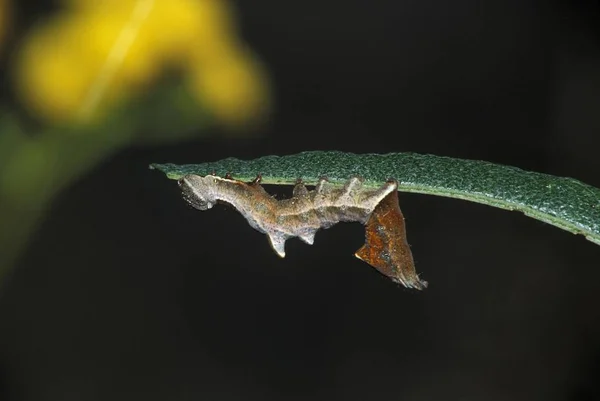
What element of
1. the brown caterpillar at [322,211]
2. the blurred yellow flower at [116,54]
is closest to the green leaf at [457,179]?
the brown caterpillar at [322,211]

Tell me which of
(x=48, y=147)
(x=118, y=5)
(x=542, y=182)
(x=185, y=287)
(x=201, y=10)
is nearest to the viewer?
(x=542, y=182)

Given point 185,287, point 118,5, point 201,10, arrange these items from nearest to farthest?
1. point 118,5
2. point 201,10
3. point 185,287

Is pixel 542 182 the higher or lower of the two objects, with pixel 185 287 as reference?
lower

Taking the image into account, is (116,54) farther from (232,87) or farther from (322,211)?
(322,211)

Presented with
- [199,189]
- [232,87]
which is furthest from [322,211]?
[232,87]

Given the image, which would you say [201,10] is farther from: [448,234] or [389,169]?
[389,169]

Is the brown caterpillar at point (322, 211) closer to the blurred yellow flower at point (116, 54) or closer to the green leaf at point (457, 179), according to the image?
the green leaf at point (457, 179)

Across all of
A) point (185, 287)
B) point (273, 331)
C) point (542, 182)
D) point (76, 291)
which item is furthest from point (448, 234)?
point (542, 182)
